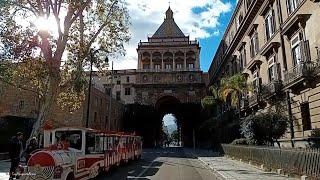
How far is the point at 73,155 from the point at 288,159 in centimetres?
901

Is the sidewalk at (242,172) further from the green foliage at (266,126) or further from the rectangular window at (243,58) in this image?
the rectangular window at (243,58)

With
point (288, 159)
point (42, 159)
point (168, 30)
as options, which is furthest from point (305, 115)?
point (168, 30)

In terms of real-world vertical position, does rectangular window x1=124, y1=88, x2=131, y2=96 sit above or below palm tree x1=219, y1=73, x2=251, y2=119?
above

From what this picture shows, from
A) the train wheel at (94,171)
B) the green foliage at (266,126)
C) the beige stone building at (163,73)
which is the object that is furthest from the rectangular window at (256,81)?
the beige stone building at (163,73)

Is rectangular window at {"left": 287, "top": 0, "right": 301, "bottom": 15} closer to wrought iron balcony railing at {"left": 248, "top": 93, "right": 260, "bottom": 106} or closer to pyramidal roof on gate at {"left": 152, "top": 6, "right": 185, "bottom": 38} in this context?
wrought iron balcony railing at {"left": 248, "top": 93, "right": 260, "bottom": 106}

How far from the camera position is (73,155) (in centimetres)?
1305

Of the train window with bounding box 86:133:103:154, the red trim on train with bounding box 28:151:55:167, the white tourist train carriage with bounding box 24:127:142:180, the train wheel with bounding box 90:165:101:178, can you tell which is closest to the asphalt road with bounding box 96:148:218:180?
the train wheel with bounding box 90:165:101:178

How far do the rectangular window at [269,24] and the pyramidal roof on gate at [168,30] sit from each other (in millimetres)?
59880

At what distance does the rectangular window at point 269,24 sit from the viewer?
1092 inches

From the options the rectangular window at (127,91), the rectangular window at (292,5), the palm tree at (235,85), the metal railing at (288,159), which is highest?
the rectangular window at (127,91)

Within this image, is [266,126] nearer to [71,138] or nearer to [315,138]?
[315,138]

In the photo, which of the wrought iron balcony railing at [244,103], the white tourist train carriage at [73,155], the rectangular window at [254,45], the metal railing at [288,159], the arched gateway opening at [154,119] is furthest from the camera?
the arched gateway opening at [154,119]

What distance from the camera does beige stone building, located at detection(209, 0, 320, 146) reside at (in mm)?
20078

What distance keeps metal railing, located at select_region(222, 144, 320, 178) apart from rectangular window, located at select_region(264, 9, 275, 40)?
11.0 metres
